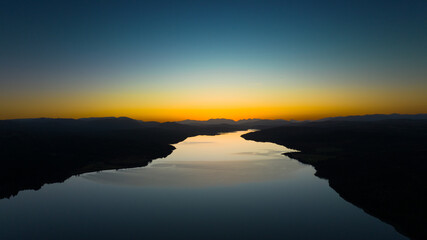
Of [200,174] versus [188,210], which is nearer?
[188,210]

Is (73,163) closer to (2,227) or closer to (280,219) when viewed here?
(2,227)

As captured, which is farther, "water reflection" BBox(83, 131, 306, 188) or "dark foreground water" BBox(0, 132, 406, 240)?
"water reflection" BBox(83, 131, 306, 188)

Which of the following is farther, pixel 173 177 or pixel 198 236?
pixel 173 177

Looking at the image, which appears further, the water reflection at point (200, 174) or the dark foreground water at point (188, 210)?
the water reflection at point (200, 174)

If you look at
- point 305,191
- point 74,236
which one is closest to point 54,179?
point 74,236

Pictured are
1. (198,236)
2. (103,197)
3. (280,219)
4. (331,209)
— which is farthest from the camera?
(103,197)

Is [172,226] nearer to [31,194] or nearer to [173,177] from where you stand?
[173,177]

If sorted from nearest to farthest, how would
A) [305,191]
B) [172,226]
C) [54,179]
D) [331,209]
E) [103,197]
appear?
[172,226] < [331,209] < [103,197] < [305,191] < [54,179]
